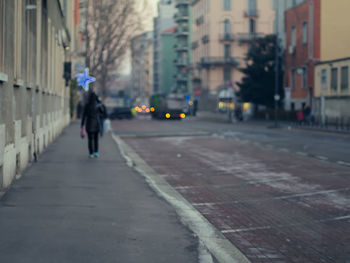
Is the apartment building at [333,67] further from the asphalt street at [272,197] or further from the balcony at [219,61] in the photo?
the balcony at [219,61]

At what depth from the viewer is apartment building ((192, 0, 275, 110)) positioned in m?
91.9

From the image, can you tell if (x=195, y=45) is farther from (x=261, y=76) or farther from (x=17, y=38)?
(x=17, y=38)

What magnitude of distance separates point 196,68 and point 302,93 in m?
44.3

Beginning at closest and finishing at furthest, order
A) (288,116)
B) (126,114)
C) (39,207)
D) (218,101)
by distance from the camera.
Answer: (39,207) < (288,116) < (126,114) < (218,101)

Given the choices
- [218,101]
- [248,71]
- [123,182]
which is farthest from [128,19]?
[123,182]

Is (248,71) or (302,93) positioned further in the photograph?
(248,71)

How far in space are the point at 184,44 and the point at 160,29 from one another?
28229mm

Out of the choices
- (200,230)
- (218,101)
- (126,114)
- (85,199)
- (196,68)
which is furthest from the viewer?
(196,68)

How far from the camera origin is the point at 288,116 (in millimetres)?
56969

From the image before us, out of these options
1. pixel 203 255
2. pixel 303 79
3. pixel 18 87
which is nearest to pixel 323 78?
pixel 303 79

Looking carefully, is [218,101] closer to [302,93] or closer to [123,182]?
[302,93]

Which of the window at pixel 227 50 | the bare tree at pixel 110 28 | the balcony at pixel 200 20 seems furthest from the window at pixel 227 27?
the bare tree at pixel 110 28

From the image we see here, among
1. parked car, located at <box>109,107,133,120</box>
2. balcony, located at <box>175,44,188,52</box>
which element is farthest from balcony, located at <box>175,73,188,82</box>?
parked car, located at <box>109,107,133,120</box>

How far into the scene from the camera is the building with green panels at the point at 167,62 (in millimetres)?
136000
